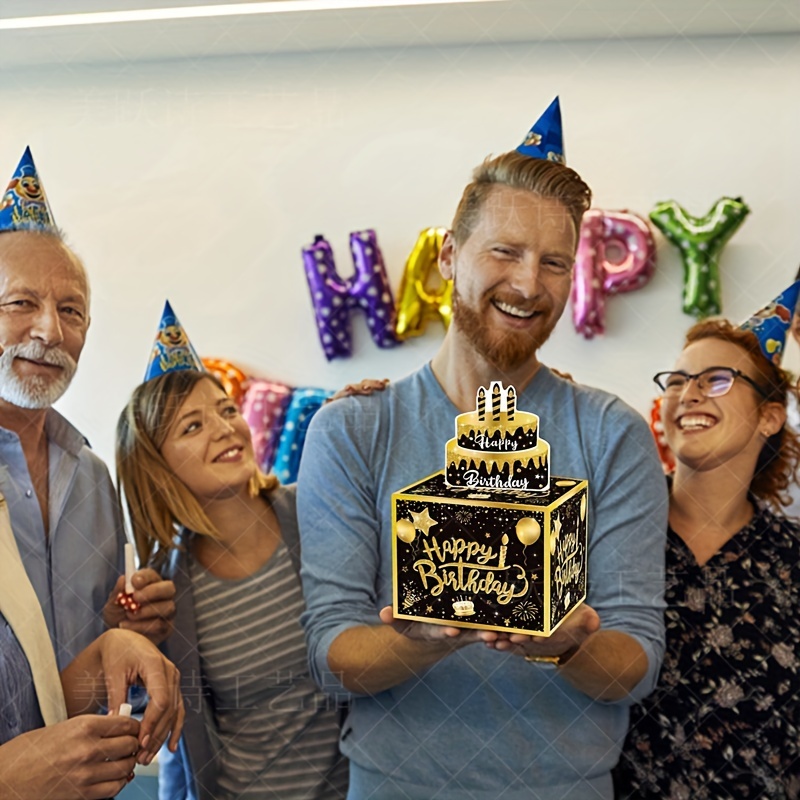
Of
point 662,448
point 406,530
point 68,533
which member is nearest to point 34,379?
point 68,533

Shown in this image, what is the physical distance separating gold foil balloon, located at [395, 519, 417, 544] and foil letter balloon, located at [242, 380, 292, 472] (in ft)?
1.43

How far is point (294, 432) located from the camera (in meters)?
1.51

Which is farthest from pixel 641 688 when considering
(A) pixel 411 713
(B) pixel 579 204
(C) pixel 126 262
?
(C) pixel 126 262

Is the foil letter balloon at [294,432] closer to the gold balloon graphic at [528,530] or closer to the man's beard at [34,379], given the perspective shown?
the man's beard at [34,379]

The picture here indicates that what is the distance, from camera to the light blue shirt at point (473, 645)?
1354mm

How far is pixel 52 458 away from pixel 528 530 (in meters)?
0.84

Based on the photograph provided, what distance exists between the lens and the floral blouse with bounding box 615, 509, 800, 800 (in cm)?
133

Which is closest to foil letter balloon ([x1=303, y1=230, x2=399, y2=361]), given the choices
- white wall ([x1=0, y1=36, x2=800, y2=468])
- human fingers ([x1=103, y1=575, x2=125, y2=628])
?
white wall ([x1=0, y1=36, x2=800, y2=468])

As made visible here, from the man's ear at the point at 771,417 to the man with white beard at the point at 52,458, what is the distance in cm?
93

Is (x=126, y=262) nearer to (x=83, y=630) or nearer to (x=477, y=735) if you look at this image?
(x=83, y=630)

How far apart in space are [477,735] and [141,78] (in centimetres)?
115

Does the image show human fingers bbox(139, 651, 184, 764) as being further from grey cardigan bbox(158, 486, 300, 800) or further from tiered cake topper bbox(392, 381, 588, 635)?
tiered cake topper bbox(392, 381, 588, 635)

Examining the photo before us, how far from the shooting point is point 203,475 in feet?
4.91

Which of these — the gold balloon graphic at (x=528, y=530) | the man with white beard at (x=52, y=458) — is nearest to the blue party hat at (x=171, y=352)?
the man with white beard at (x=52, y=458)
